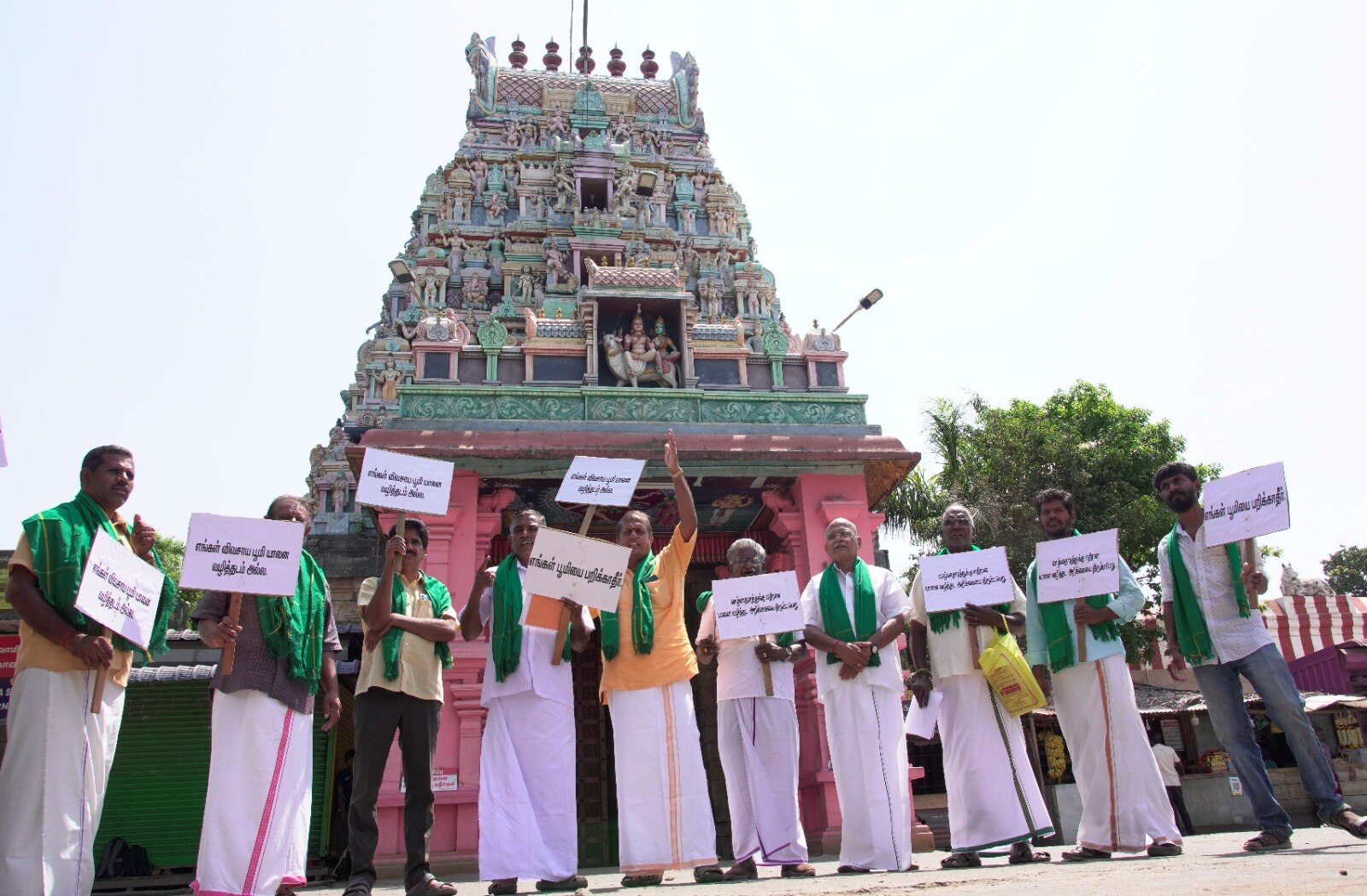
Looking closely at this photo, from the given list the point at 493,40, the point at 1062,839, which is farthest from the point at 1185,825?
the point at 493,40

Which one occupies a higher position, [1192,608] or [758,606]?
[758,606]

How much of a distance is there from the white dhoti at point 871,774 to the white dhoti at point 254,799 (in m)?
2.66

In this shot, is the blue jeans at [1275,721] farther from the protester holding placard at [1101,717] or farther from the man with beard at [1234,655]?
the protester holding placard at [1101,717]

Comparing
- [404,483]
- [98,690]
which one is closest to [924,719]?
[404,483]

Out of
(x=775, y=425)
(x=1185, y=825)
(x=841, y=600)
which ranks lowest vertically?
(x=1185, y=825)

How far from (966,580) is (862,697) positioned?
85 centimetres

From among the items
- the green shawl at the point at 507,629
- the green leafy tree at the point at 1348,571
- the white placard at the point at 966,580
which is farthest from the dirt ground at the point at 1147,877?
the green leafy tree at the point at 1348,571

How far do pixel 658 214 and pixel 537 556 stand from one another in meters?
11.4

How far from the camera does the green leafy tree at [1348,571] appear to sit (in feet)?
114

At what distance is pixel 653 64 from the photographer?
19516 millimetres

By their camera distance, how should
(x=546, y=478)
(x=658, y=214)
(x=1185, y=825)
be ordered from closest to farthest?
(x=546, y=478) → (x=1185, y=825) → (x=658, y=214)

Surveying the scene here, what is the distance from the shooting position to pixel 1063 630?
5.42 meters

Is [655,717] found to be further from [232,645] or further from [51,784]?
[51,784]

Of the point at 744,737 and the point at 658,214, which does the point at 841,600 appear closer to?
the point at 744,737
